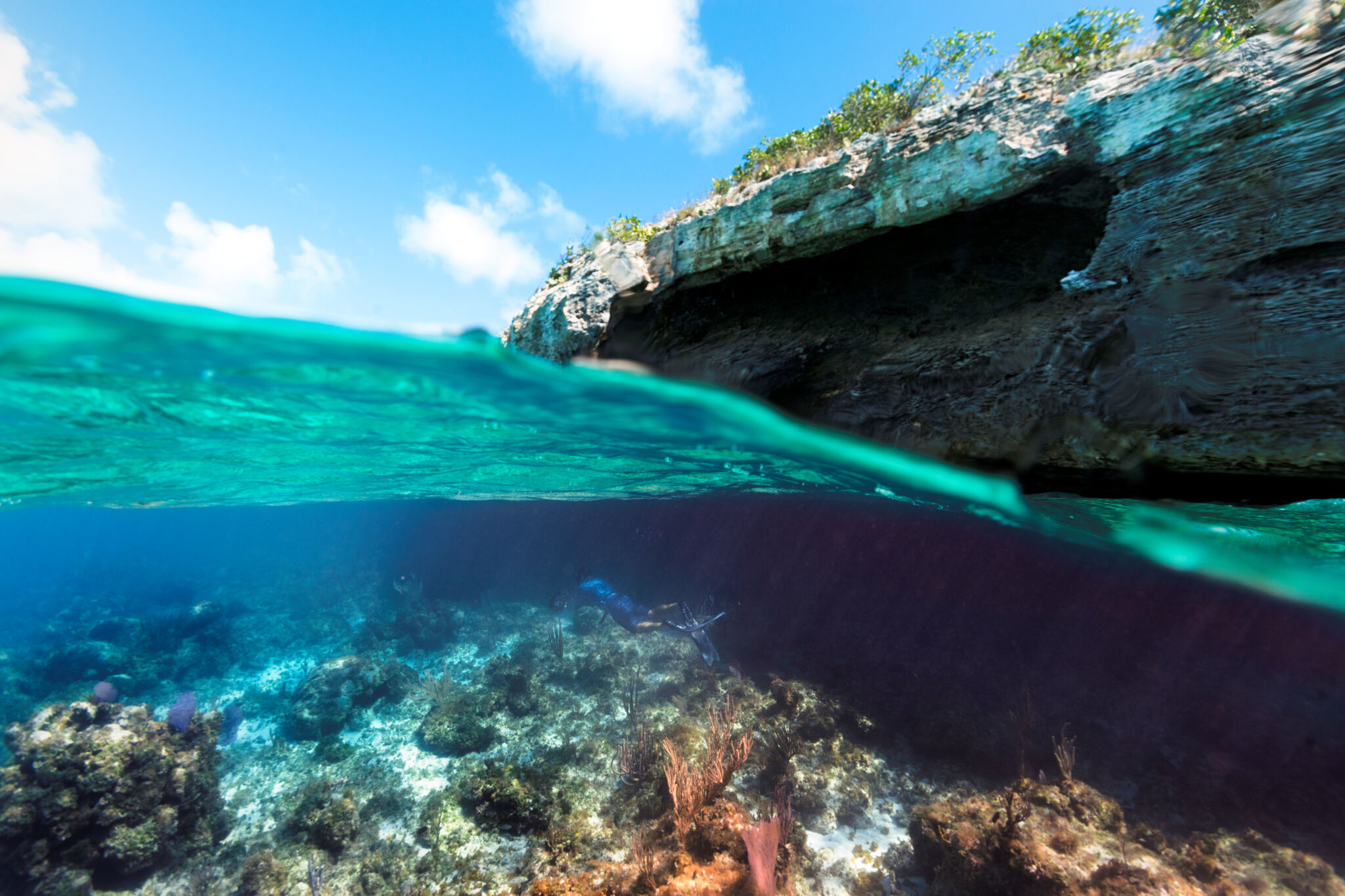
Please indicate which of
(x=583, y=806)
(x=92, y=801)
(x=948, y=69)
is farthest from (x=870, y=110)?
(x=92, y=801)

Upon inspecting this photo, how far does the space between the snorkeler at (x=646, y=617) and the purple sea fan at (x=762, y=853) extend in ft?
23.2

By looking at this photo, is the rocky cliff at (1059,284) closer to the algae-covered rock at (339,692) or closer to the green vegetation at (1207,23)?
the green vegetation at (1207,23)

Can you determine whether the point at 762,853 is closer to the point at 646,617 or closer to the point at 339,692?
the point at 646,617

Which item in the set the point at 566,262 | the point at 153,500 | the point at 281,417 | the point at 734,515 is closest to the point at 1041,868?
the point at 566,262

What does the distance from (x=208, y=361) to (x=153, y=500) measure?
2131 cm

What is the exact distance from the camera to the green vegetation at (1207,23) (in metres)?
3.40

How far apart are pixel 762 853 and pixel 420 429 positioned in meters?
8.41

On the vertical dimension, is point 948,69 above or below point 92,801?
above

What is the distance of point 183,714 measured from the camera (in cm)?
1057

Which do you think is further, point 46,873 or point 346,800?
point 346,800

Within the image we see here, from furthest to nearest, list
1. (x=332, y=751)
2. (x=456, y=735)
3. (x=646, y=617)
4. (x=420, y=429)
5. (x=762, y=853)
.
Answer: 1. (x=646, y=617)
2. (x=332, y=751)
3. (x=456, y=735)
4. (x=420, y=429)
5. (x=762, y=853)

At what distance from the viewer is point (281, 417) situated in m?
7.39

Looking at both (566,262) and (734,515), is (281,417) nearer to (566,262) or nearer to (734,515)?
(566,262)

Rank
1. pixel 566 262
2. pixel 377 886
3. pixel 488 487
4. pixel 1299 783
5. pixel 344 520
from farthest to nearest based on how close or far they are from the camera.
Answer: pixel 344 520 < pixel 488 487 < pixel 1299 783 < pixel 377 886 < pixel 566 262
